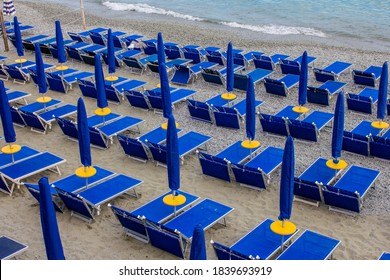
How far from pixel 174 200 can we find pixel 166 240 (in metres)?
0.99

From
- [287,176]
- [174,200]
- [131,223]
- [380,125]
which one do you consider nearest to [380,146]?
[380,125]

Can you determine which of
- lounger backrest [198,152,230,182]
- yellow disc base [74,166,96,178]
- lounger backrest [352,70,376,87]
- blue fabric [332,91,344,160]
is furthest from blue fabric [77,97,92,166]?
lounger backrest [352,70,376,87]

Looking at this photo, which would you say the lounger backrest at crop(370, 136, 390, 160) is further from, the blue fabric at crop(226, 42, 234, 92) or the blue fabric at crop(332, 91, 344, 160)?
the blue fabric at crop(226, 42, 234, 92)

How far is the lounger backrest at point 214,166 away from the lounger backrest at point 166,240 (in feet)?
7.92

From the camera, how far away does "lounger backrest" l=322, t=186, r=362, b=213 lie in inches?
391

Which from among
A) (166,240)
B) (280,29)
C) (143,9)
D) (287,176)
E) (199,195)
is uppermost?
(287,176)

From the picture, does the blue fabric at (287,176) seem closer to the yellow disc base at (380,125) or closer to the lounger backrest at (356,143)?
the lounger backrest at (356,143)

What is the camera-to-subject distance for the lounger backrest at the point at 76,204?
9.98 meters

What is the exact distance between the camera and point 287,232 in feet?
28.7

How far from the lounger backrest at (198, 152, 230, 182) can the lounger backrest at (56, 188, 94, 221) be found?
267cm

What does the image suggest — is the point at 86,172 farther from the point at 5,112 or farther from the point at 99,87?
the point at 99,87

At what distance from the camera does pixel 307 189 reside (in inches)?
410

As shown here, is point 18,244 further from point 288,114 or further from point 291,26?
point 291,26
